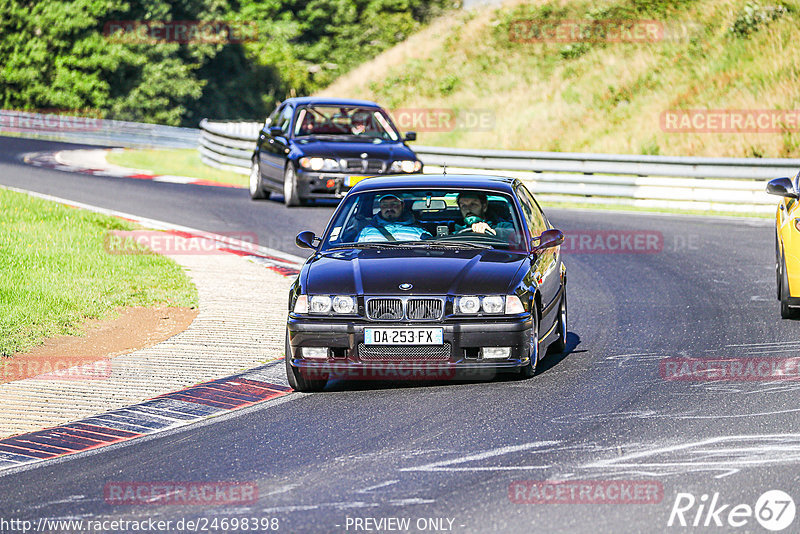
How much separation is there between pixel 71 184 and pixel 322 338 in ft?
58.6

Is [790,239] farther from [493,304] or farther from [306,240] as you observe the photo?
[306,240]

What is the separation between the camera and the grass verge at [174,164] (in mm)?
28906

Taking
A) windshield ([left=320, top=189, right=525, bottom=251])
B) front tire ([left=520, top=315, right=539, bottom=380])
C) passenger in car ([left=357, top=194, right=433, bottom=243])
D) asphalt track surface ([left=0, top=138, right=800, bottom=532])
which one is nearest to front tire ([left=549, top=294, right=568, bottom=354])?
asphalt track surface ([left=0, top=138, right=800, bottom=532])

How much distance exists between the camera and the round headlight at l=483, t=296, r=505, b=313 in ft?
28.8

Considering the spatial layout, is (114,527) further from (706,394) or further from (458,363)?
(706,394)

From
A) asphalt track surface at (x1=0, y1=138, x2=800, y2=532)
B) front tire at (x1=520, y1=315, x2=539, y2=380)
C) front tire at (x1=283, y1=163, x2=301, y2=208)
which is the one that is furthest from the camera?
front tire at (x1=283, y1=163, x2=301, y2=208)

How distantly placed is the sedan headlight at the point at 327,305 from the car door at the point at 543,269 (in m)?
1.35

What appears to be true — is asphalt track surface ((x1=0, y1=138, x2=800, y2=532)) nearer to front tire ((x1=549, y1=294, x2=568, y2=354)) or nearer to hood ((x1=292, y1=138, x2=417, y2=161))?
front tire ((x1=549, y1=294, x2=568, y2=354))

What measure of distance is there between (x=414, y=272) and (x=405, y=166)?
12138mm

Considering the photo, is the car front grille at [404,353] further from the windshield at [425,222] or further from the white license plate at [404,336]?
the windshield at [425,222]

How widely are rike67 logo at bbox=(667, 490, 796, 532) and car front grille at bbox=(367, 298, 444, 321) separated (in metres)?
2.85

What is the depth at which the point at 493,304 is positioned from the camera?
8797 mm


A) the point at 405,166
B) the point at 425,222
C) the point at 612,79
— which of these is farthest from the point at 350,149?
the point at 612,79

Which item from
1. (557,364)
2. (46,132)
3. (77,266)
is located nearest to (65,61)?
(46,132)
